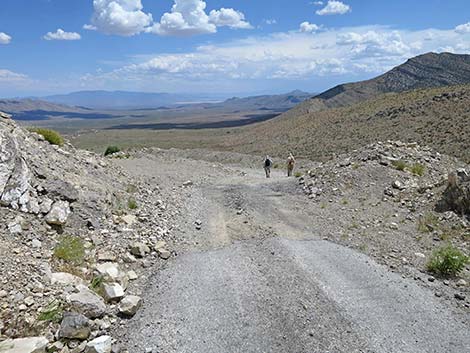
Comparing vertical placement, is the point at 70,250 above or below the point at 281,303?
above

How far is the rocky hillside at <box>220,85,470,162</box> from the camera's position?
4412 cm

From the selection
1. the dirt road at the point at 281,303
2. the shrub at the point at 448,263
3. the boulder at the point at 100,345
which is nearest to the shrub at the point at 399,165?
the dirt road at the point at 281,303

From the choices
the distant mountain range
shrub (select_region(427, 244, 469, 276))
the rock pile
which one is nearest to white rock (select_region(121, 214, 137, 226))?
the rock pile

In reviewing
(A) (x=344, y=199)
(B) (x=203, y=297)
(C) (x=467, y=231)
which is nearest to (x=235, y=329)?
(B) (x=203, y=297)

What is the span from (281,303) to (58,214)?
238 inches

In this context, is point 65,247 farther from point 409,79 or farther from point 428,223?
point 409,79

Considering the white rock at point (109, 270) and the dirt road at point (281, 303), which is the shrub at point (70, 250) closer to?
the white rock at point (109, 270)

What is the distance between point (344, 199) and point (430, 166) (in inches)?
269

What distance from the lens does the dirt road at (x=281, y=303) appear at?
Result: 7.08 metres

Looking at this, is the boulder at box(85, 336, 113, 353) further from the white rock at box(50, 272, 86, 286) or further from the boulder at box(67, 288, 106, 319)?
the white rock at box(50, 272, 86, 286)

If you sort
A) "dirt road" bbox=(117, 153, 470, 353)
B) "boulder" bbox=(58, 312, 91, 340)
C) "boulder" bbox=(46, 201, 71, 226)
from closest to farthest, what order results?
"boulder" bbox=(58, 312, 91, 340), "dirt road" bbox=(117, 153, 470, 353), "boulder" bbox=(46, 201, 71, 226)

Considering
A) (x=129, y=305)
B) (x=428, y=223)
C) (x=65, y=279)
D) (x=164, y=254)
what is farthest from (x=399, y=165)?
(x=65, y=279)

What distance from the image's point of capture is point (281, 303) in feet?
27.3

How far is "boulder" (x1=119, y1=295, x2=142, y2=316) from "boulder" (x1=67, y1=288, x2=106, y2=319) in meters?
0.36
